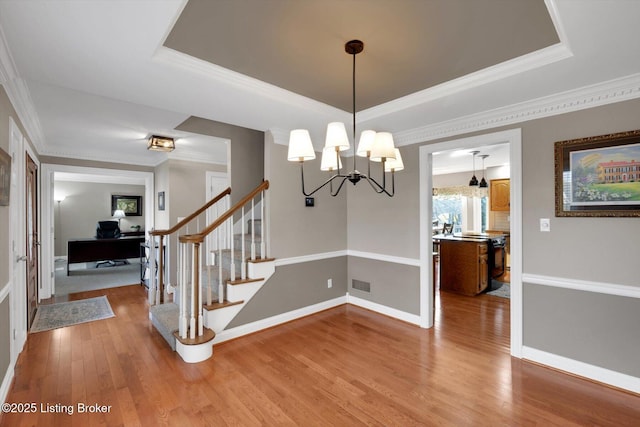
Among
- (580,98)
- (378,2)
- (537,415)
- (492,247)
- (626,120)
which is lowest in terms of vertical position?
(537,415)

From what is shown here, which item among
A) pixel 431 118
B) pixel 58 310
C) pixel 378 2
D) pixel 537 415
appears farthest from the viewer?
pixel 58 310

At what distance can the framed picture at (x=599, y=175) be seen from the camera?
2.19 metres

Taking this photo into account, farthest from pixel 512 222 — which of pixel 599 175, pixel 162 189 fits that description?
pixel 162 189

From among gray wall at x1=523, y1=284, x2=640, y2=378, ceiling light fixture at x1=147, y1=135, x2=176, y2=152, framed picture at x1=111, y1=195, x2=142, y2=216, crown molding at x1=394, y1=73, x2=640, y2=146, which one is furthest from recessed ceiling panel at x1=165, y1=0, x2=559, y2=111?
framed picture at x1=111, y1=195, x2=142, y2=216

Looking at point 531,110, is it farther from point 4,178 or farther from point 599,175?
point 4,178

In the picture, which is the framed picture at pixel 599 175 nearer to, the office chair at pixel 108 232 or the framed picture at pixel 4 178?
the framed picture at pixel 4 178

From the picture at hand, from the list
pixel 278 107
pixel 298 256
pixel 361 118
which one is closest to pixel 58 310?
pixel 298 256

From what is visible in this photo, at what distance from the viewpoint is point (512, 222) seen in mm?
2787

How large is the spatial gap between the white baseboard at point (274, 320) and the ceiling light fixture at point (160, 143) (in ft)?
8.67

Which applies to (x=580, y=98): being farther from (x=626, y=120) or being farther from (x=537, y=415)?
(x=537, y=415)

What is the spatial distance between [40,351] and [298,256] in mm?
2684

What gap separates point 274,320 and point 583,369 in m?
2.87

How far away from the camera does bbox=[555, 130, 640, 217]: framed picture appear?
219 cm

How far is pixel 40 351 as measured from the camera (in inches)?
112
